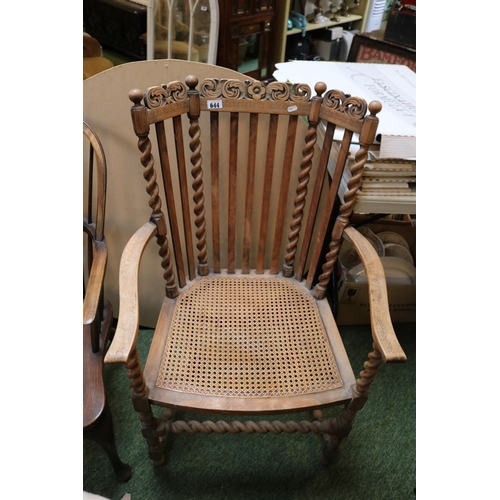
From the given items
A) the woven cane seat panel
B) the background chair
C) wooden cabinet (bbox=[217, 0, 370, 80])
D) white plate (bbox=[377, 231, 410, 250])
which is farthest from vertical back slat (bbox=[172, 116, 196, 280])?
wooden cabinet (bbox=[217, 0, 370, 80])

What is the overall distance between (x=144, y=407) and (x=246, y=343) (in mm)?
322

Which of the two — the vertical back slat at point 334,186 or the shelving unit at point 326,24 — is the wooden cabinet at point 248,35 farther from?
the vertical back slat at point 334,186

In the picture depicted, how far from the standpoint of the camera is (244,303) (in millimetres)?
1276

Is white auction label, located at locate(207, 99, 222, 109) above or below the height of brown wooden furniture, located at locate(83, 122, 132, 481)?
above

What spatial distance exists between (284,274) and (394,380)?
0.73m

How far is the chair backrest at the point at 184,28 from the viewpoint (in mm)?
1544

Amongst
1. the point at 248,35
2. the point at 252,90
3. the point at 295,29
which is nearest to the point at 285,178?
the point at 252,90

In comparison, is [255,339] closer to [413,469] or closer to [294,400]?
[294,400]

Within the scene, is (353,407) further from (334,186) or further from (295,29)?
(295,29)

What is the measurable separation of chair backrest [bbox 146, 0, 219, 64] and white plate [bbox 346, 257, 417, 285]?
1011 millimetres

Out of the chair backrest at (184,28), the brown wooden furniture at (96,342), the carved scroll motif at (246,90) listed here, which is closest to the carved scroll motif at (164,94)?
the carved scroll motif at (246,90)

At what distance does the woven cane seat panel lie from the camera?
1.08 metres

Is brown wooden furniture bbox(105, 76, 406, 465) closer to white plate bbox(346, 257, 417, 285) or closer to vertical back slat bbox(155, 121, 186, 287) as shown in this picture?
vertical back slat bbox(155, 121, 186, 287)

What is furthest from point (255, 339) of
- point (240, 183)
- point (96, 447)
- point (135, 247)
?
point (96, 447)
